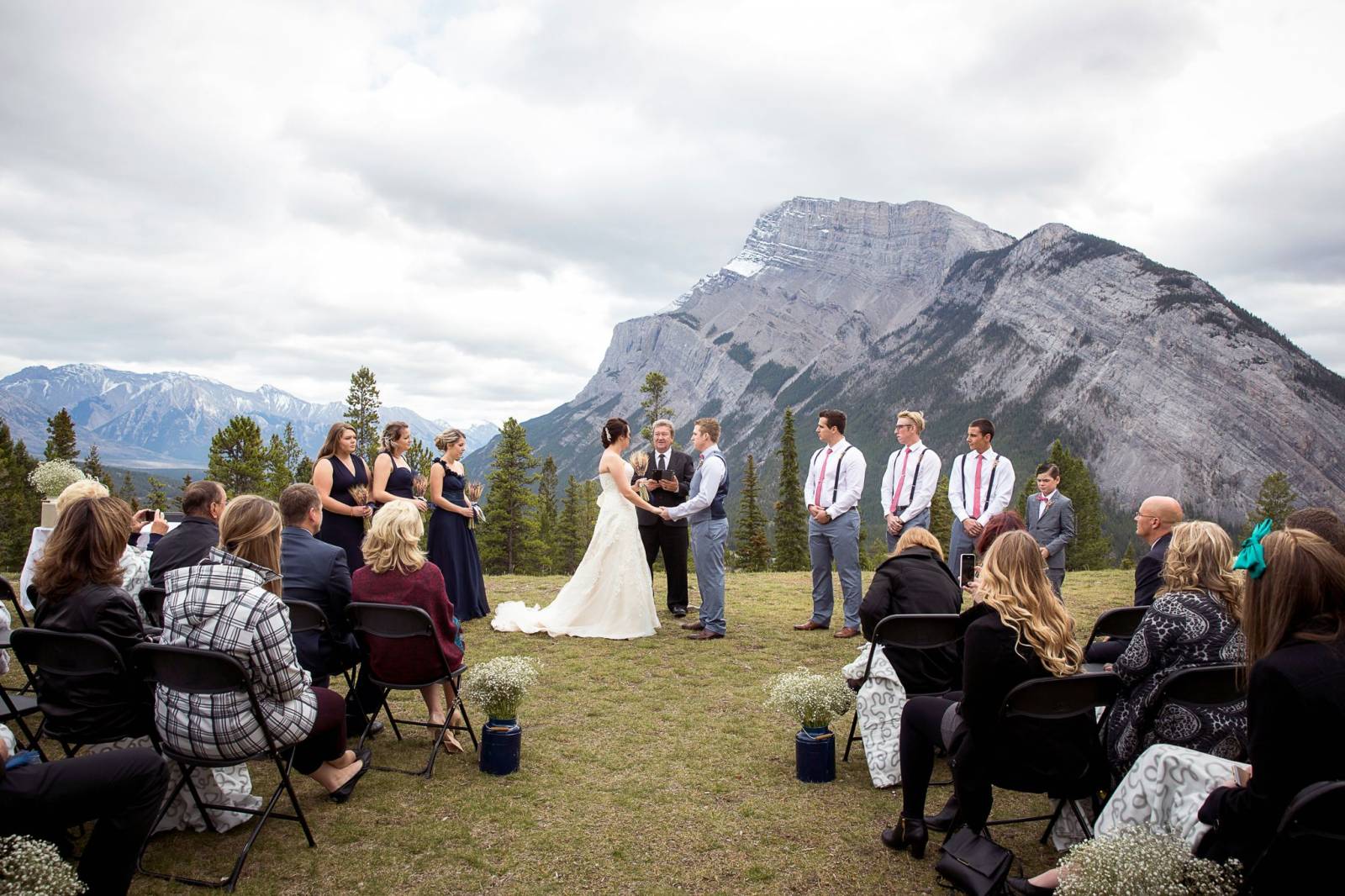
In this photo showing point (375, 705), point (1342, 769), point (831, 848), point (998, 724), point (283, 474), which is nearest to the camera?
point (1342, 769)

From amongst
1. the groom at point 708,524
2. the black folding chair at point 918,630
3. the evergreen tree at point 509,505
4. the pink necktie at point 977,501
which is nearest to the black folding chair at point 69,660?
the black folding chair at point 918,630

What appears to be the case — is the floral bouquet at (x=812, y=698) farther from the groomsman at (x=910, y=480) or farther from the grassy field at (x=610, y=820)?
the groomsman at (x=910, y=480)

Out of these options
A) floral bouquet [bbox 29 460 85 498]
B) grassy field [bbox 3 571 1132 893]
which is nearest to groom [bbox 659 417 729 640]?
grassy field [bbox 3 571 1132 893]

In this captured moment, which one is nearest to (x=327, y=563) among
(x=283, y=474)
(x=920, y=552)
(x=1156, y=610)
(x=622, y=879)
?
(x=622, y=879)

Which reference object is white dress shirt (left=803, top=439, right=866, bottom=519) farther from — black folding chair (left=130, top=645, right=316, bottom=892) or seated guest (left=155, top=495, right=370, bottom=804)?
black folding chair (left=130, top=645, right=316, bottom=892)

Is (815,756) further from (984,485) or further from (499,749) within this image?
(984,485)

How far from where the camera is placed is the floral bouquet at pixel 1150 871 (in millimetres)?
2414

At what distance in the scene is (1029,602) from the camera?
354 cm

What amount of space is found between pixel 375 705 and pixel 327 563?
4.08 ft

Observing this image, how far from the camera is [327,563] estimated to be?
5.09 meters

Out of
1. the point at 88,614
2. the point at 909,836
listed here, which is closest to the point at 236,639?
the point at 88,614

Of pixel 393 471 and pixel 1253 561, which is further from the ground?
pixel 393 471

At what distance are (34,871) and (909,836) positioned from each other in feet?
11.8

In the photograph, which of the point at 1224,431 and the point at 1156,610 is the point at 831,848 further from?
the point at 1224,431
